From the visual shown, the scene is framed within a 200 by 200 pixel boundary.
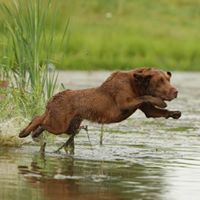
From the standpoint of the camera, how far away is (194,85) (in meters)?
21.3

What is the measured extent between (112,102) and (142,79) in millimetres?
397

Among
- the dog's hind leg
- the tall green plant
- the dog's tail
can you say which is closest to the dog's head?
the dog's hind leg

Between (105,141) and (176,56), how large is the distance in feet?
44.0

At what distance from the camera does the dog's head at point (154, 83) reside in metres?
10.3

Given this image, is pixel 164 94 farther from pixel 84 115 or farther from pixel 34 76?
pixel 34 76

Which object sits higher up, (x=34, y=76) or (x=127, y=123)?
(x=34, y=76)

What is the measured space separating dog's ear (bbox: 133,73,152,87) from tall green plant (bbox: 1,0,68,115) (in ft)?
5.28

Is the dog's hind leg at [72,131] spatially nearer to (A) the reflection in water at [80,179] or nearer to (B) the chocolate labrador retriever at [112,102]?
(B) the chocolate labrador retriever at [112,102]

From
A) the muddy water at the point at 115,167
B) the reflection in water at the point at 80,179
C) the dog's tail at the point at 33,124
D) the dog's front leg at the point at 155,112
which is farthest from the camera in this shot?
the dog's tail at the point at 33,124

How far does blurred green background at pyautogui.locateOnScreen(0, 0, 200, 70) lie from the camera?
24531 mm

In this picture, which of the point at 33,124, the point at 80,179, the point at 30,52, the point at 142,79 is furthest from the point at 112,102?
the point at 30,52

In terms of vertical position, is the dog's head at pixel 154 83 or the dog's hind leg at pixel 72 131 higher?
the dog's head at pixel 154 83

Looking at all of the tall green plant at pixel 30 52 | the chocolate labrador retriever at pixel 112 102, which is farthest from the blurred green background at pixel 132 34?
the chocolate labrador retriever at pixel 112 102

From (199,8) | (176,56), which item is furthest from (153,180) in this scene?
(199,8)
